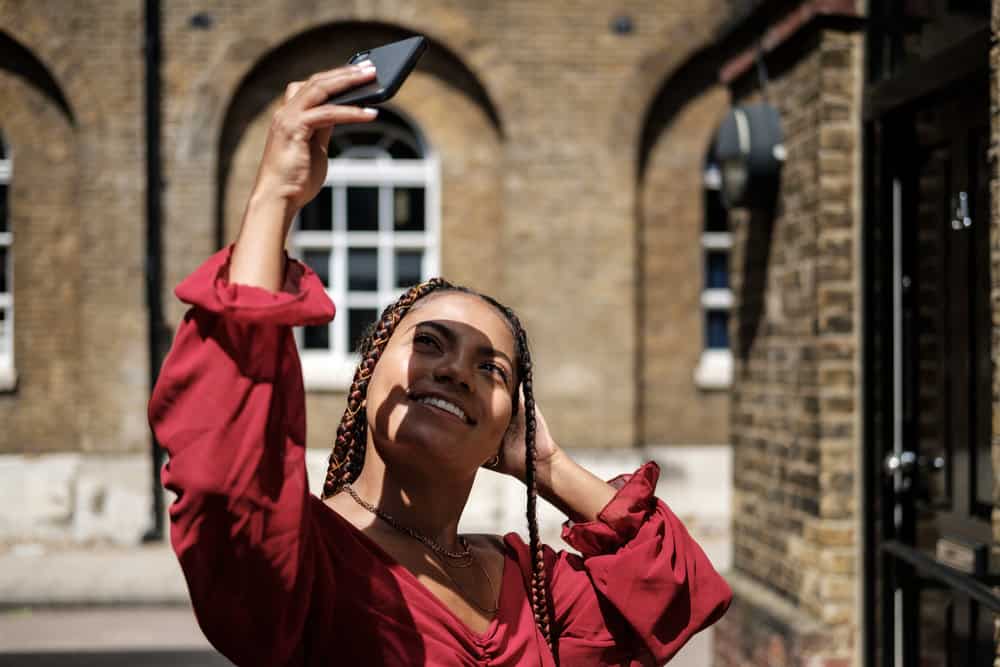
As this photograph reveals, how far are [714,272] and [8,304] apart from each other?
6.94 meters

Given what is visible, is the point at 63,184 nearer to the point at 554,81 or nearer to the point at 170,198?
the point at 170,198

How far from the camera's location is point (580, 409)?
34.1 ft

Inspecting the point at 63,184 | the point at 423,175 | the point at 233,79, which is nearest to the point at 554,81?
the point at 423,175

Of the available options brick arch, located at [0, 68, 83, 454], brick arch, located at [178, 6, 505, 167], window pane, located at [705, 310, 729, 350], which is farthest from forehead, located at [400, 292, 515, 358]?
brick arch, located at [0, 68, 83, 454]

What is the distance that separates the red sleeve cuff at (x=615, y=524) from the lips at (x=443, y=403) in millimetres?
461

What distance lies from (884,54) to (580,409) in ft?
21.4

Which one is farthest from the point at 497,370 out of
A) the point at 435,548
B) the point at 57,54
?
the point at 57,54

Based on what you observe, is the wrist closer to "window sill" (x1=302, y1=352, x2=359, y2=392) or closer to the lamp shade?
the lamp shade

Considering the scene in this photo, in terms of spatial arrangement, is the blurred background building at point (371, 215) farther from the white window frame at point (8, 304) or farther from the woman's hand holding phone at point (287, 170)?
the woman's hand holding phone at point (287, 170)

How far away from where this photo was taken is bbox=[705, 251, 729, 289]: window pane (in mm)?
10992

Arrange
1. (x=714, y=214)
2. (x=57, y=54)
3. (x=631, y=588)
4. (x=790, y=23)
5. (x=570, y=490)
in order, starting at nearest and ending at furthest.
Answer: (x=631, y=588) → (x=570, y=490) → (x=790, y=23) → (x=57, y=54) → (x=714, y=214)

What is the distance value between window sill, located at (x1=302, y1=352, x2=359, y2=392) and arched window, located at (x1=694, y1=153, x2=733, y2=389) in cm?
347

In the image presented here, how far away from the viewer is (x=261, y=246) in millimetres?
1256

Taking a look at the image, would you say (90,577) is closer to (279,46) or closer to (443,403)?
(279,46)
